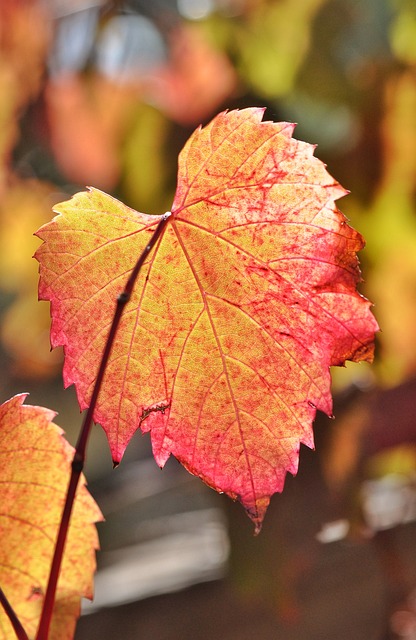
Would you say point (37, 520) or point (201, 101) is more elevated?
point (201, 101)

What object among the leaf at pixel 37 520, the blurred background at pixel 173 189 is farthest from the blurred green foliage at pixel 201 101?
the leaf at pixel 37 520

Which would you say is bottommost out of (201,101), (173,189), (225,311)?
(225,311)

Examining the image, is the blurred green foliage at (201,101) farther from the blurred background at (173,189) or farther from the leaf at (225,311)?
the leaf at (225,311)

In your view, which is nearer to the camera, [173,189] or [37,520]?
[37,520]

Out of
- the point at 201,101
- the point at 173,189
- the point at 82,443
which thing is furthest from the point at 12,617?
the point at 201,101

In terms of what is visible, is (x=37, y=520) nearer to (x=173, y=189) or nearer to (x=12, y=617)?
(x=12, y=617)

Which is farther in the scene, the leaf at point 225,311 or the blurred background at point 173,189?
the blurred background at point 173,189
